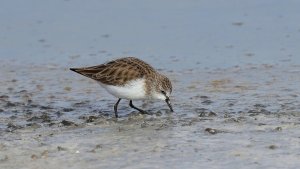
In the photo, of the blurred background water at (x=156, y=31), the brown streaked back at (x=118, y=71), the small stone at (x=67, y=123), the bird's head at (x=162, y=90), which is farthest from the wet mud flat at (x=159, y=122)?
the blurred background water at (x=156, y=31)

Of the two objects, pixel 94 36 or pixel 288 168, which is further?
pixel 94 36

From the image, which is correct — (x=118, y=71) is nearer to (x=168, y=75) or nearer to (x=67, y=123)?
(x=67, y=123)

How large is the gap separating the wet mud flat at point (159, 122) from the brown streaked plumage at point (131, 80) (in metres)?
0.25

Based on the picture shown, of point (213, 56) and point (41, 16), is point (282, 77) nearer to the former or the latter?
point (213, 56)

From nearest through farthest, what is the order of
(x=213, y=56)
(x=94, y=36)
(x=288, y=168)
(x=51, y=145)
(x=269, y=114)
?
(x=288, y=168), (x=51, y=145), (x=269, y=114), (x=213, y=56), (x=94, y=36)

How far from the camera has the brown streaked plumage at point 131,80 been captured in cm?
989

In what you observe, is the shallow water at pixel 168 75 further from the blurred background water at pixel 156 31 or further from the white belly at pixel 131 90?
the white belly at pixel 131 90

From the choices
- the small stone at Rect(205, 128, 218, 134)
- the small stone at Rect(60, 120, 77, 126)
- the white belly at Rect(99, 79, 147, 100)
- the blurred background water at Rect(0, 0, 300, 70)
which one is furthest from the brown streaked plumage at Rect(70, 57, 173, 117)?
the blurred background water at Rect(0, 0, 300, 70)

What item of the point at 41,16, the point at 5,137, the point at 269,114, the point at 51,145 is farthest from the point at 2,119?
the point at 41,16

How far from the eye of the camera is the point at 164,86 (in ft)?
33.0

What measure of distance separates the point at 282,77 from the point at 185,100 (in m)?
1.67

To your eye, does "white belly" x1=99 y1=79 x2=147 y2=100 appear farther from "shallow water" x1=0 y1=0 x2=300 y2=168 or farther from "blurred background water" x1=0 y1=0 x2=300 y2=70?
"blurred background water" x1=0 y1=0 x2=300 y2=70

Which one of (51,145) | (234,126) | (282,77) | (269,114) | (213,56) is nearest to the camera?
(51,145)

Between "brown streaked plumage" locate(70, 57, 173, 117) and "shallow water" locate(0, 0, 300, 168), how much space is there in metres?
0.26
